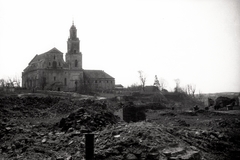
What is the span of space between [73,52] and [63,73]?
21.6 feet

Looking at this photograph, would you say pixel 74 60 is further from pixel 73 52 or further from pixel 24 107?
pixel 24 107

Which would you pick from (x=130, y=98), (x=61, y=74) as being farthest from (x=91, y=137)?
(x=61, y=74)

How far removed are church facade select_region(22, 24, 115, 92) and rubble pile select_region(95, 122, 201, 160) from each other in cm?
4030

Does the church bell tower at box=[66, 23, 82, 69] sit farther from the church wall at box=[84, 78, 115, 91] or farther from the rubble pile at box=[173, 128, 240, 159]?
the rubble pile at box=[173, 128, 240, 159]

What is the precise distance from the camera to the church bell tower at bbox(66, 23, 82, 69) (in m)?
53.3

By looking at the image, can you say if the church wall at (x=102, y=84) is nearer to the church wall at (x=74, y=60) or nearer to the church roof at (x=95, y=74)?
the church roof at (x=95, y=74)

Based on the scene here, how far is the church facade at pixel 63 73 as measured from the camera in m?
47.6

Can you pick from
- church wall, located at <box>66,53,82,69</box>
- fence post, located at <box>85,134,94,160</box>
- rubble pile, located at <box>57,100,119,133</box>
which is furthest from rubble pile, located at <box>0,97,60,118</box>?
church wall, located at <box>66,53,82,69</box>

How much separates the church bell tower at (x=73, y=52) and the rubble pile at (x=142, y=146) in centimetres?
4649

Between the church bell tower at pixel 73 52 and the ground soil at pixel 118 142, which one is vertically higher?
the church bell tower at pixel 73 52

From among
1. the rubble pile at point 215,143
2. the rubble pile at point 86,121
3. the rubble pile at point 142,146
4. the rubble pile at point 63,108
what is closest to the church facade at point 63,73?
the rubble pile at point 63,108

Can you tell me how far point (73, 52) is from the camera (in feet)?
176

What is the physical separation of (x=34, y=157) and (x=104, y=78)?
2020 inches

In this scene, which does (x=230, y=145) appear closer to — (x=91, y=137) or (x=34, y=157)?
(x=91, y=137)
